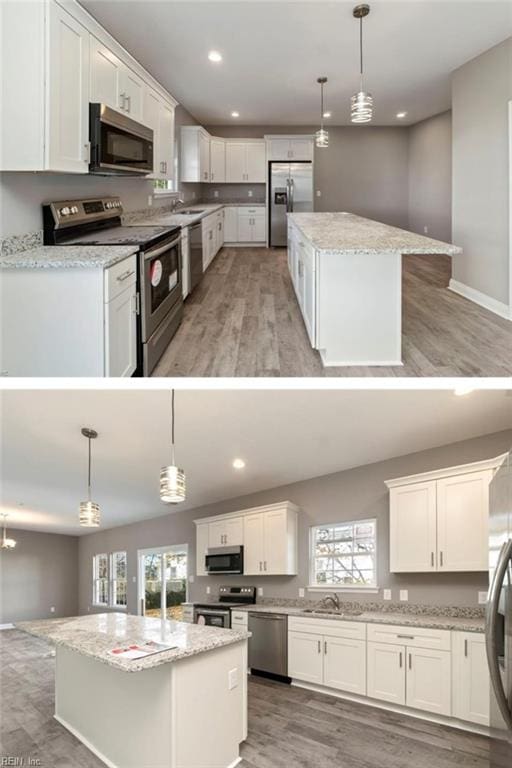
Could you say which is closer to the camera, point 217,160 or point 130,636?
point 130,636

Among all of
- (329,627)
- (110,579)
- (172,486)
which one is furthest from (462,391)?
(110,579)

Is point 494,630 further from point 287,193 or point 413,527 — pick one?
point 287,193

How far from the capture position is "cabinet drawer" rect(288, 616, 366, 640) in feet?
16.0

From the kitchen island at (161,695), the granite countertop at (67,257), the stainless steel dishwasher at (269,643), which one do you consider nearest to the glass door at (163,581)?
the stainless steel dishwasher at (269,643)

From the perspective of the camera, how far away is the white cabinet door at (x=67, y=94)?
11.0 ft

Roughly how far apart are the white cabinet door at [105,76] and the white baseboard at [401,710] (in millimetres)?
5054

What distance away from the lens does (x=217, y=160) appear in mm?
11523

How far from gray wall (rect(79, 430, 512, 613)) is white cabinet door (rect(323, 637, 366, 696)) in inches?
25.7

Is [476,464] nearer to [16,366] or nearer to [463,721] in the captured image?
[463,721]

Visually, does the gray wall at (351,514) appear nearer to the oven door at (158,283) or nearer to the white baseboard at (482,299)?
the white baseboard at (482,299)

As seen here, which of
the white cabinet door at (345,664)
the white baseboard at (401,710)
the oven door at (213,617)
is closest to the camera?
the white baseboard at (401,710)

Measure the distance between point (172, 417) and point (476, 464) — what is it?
2.30m

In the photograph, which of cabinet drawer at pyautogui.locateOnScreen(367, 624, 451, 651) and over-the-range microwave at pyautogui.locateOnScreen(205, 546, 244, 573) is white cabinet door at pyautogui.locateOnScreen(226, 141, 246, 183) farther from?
cabinet drawer at pyautogui.locateOnScreen(367, 624, 451, 651)

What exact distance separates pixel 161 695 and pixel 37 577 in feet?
32.6
